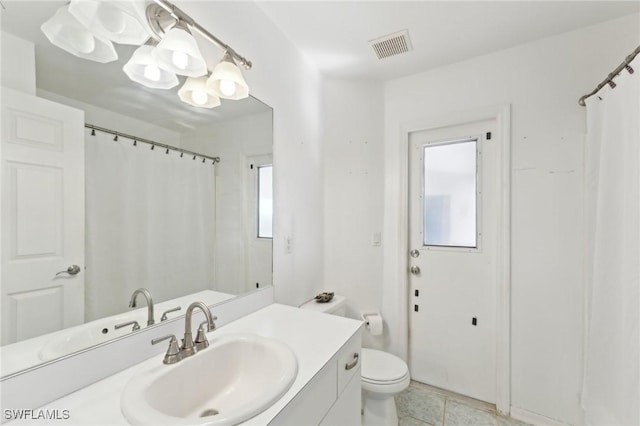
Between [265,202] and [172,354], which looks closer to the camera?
[172,354]

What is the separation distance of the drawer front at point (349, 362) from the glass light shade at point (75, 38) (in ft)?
4.21

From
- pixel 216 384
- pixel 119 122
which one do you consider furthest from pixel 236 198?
pixel 216 384

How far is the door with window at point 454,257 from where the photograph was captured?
1.86 meters

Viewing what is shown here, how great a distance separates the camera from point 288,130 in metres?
1.74

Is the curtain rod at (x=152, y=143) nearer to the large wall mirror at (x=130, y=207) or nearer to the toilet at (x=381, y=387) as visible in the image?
the large wall mirror at (x=130, y=207)

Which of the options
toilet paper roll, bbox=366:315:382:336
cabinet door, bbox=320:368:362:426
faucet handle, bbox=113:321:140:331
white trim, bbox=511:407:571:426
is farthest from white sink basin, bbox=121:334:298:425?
white trim, bbox=511:407:571:426

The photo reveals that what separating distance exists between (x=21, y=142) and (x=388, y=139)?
80.4 inches

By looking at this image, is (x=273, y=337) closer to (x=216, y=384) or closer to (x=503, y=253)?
(x=216, y=384)

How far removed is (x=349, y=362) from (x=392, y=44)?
1.89 m

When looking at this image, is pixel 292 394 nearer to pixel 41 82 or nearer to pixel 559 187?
pixel 41 82

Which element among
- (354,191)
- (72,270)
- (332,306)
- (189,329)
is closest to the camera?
(72,270)

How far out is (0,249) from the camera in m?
0.60

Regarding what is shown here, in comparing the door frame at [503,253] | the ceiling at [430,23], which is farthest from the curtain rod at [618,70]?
the ceiling at [430,23]

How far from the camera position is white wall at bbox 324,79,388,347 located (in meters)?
2.14
